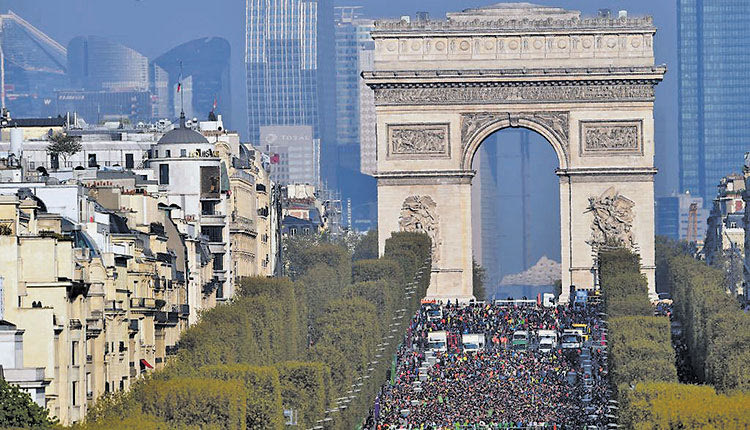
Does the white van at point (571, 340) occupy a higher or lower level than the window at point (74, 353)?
lower

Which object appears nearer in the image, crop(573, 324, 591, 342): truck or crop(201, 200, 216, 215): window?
crop(201, 200, 216, 215): window

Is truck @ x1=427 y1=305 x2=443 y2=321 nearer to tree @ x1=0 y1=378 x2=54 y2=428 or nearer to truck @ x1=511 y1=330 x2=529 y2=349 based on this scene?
truck @ x1=511 y1=330 x2=529 y2=349

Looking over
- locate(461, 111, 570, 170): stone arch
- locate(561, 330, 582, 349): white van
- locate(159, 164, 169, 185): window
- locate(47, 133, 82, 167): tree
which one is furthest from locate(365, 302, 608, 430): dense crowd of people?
locate(47, 133, 82, 167): tree

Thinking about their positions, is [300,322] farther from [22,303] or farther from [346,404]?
[22,303]

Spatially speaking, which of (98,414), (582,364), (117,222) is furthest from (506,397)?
(98,414)

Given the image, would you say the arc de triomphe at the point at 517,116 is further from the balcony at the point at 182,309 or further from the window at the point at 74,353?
the window at the point at 74,353

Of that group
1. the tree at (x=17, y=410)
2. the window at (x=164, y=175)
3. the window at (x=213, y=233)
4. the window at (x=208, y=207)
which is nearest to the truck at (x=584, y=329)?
the window at (x=213, y=233)
